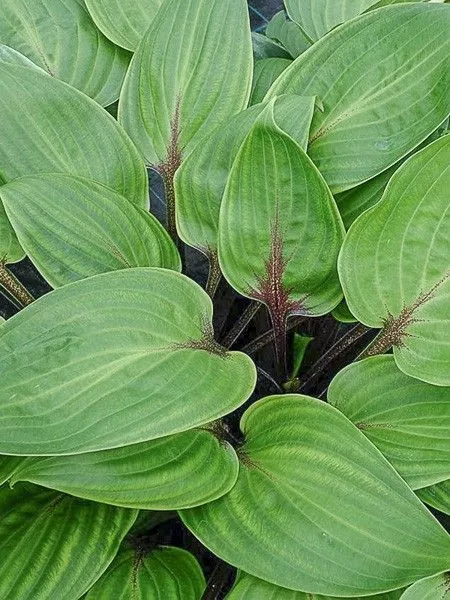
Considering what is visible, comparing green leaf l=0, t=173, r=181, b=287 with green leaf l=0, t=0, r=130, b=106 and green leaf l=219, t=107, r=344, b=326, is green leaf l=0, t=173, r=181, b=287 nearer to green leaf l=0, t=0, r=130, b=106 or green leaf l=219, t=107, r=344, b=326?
green leaf l=219, t=107, r=344, b=326

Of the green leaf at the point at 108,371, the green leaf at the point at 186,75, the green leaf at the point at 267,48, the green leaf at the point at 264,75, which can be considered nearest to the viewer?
the green leaf at the point at 108,371

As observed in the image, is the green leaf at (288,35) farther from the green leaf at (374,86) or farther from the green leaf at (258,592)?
the green leaf at (258,592)

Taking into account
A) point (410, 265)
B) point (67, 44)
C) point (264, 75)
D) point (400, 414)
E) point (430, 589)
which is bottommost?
point (430, 589)

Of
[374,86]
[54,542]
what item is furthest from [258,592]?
[374,86]

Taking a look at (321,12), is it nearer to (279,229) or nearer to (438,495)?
(279,229)

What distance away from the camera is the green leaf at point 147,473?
0.65 metres

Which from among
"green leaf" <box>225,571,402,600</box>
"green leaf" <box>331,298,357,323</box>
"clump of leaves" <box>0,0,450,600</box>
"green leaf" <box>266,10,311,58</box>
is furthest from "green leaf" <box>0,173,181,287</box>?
"green leaf" <box>266,10,311,58</box>

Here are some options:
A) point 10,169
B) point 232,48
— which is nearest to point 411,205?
point 232,48

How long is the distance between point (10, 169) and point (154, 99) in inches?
7.6

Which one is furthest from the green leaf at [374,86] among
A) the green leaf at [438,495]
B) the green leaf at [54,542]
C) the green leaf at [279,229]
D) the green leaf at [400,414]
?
the green leaf at [54,542]

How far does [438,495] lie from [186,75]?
1.82 feet

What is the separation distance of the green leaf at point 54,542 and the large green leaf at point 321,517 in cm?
9

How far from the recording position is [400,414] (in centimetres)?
72

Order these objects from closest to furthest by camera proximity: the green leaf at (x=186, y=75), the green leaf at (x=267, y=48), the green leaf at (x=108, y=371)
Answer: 1. the green leaf at (x=108, y=371)
2. the green leaf at (x=186, y=75)
3. the green leaf at (x=267, y=48)
